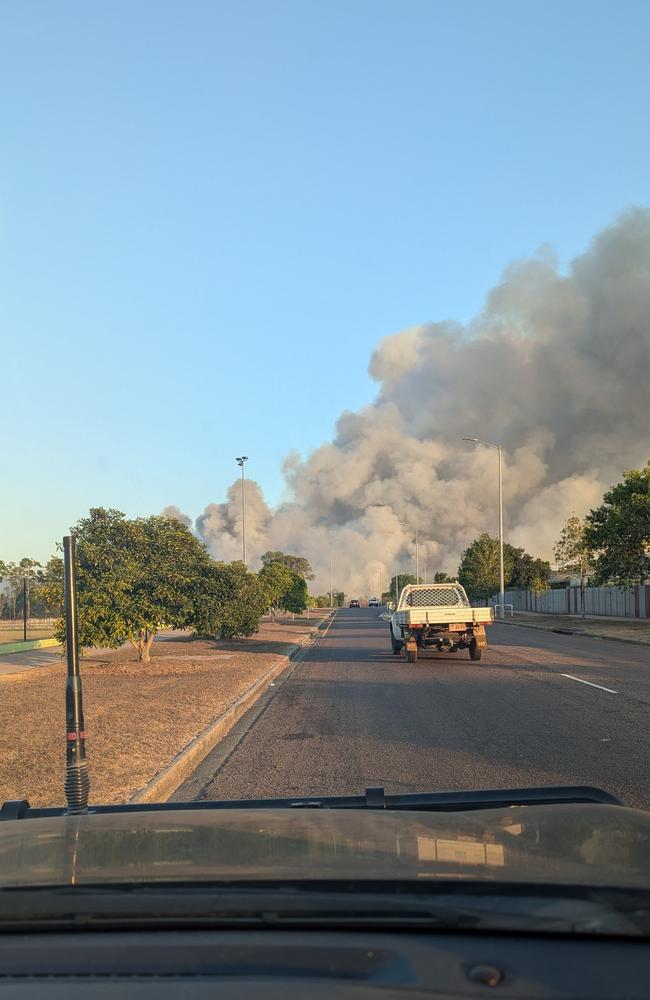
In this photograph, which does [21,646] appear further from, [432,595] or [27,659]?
[432,595]

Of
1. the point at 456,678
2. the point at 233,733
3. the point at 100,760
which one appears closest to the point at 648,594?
the point at 456,678

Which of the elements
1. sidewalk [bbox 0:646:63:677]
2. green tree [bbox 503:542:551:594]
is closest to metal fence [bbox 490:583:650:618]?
green tree [bbox 503:542:551:594]

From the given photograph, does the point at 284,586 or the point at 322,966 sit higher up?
the point at 322,966

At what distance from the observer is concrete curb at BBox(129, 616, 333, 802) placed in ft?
26.4

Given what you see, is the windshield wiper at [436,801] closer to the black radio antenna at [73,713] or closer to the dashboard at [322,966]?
the black radio antenna at [73,713]

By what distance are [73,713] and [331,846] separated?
2.73 meters

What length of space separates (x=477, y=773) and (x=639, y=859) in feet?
20.1

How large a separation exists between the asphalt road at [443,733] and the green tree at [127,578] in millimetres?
3802

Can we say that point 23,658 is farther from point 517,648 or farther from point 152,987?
point 152,987

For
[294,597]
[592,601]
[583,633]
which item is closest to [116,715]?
→ [583,633]

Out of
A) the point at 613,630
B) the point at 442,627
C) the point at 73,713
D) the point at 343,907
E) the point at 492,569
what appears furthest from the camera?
the point at 492,569

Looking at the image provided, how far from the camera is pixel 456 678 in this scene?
18516 mm

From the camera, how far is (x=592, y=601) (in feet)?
189

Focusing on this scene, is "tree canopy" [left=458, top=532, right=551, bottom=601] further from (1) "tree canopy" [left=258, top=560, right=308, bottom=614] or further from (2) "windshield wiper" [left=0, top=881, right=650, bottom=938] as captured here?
(2) "windshield wiper" [left=0, top=881, right=650, bottom=938]
